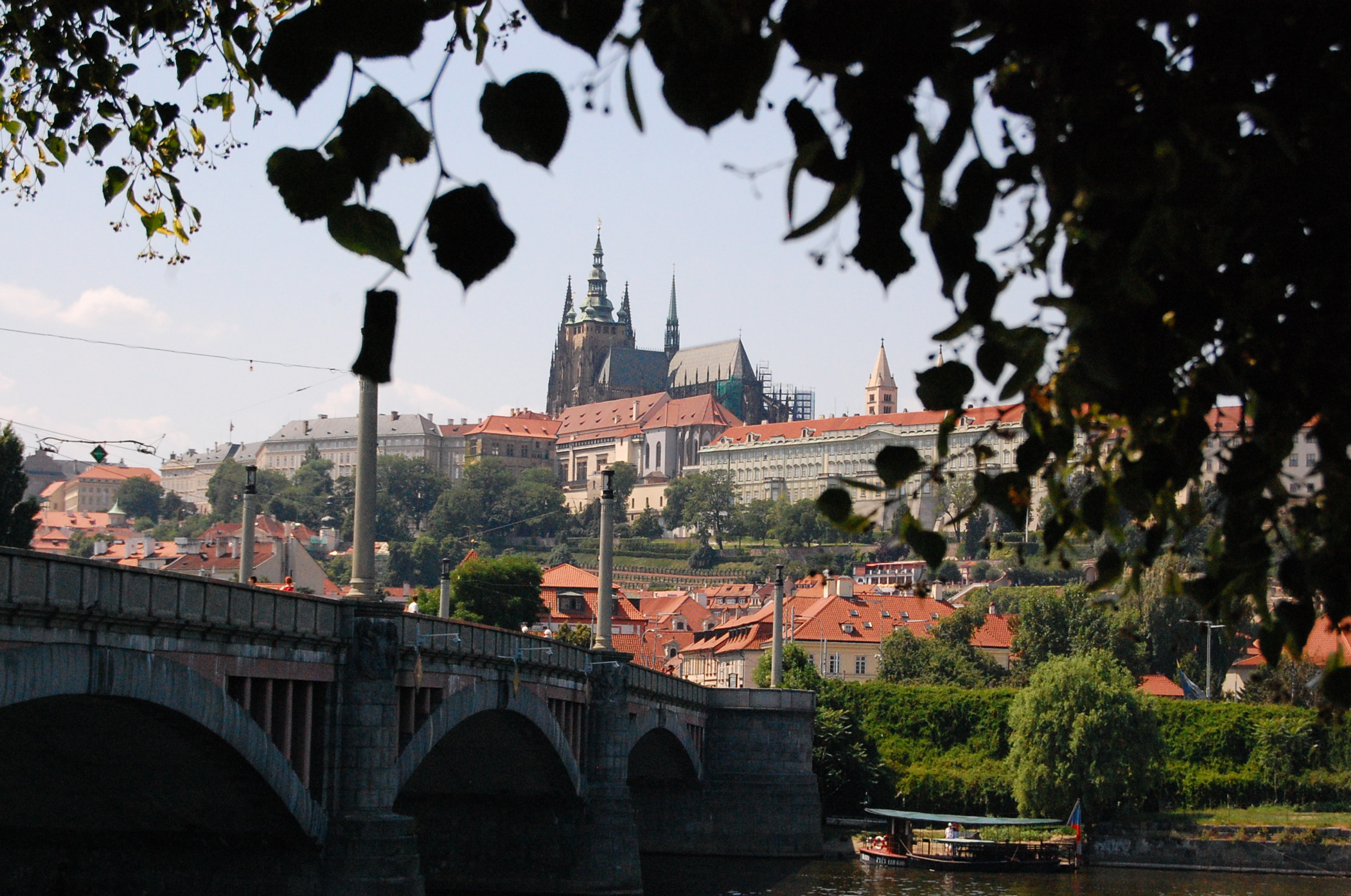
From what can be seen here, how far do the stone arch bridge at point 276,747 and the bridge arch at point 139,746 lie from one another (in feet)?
0.12

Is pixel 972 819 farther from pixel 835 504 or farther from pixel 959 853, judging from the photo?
pixel 835 504

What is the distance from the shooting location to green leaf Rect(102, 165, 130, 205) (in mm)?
9201

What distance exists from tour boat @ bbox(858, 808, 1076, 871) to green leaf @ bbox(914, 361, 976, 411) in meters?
51.7

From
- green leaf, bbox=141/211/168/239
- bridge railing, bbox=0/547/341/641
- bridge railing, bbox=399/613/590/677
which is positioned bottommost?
bridge railing, bbox=399/613/590/677

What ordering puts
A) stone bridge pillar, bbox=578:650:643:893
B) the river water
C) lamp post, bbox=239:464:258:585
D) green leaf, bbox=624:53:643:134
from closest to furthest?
green leaf, bbox=624:53:643:134 < lamp post, bbox=239:464:258:585 < stone bridge pillar, bbox=578:650:643:893 < the river water

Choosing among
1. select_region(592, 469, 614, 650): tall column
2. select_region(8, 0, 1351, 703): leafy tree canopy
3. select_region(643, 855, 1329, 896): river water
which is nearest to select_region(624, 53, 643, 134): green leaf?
select_region(8, 0, 1351, 703): leafy tree canopy

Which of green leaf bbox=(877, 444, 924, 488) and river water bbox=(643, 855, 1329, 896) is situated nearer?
green leaf bbox=(877, 444, 924, 488)

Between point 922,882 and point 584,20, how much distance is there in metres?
48.7

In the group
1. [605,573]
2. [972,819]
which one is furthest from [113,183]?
[972,819]

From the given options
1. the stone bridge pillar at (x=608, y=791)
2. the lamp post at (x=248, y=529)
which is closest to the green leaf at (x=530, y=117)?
the lamp post at (x=248, y=529)

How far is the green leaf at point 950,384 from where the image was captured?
414cm

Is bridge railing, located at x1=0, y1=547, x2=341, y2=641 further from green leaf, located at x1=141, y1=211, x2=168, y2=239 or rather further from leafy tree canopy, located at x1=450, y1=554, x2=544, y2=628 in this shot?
leafy tree canopy, located at x1=450, y1=554, x2=544, y2=628

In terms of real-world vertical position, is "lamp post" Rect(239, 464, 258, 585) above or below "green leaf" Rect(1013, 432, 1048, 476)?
above

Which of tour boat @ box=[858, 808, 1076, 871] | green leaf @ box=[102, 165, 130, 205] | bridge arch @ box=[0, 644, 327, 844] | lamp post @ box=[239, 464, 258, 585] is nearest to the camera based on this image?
green leaf @ box=[102, 165, 130, 205]
